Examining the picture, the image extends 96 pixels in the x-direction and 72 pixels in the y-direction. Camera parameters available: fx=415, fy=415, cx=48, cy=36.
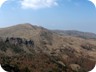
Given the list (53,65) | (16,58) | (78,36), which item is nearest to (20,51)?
(16,58)

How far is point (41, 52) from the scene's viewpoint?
641 cm

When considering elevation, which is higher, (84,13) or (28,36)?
(84,13)

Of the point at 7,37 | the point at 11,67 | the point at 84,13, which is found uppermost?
the point at 84,13

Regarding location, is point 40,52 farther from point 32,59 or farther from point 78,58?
point 78,58

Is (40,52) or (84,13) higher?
(84,13)

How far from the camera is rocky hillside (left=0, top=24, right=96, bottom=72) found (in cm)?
629

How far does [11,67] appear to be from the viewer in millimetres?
6242

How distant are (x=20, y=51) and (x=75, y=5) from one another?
1.12 metres

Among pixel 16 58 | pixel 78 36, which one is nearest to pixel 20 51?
pixel 16 58

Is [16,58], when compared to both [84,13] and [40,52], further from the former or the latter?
[84,13]

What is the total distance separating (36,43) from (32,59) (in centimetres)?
29

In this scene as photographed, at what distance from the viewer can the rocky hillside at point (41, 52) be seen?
6.29 m

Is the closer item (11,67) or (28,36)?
(11,67)

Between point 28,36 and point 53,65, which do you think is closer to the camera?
point 53,65
